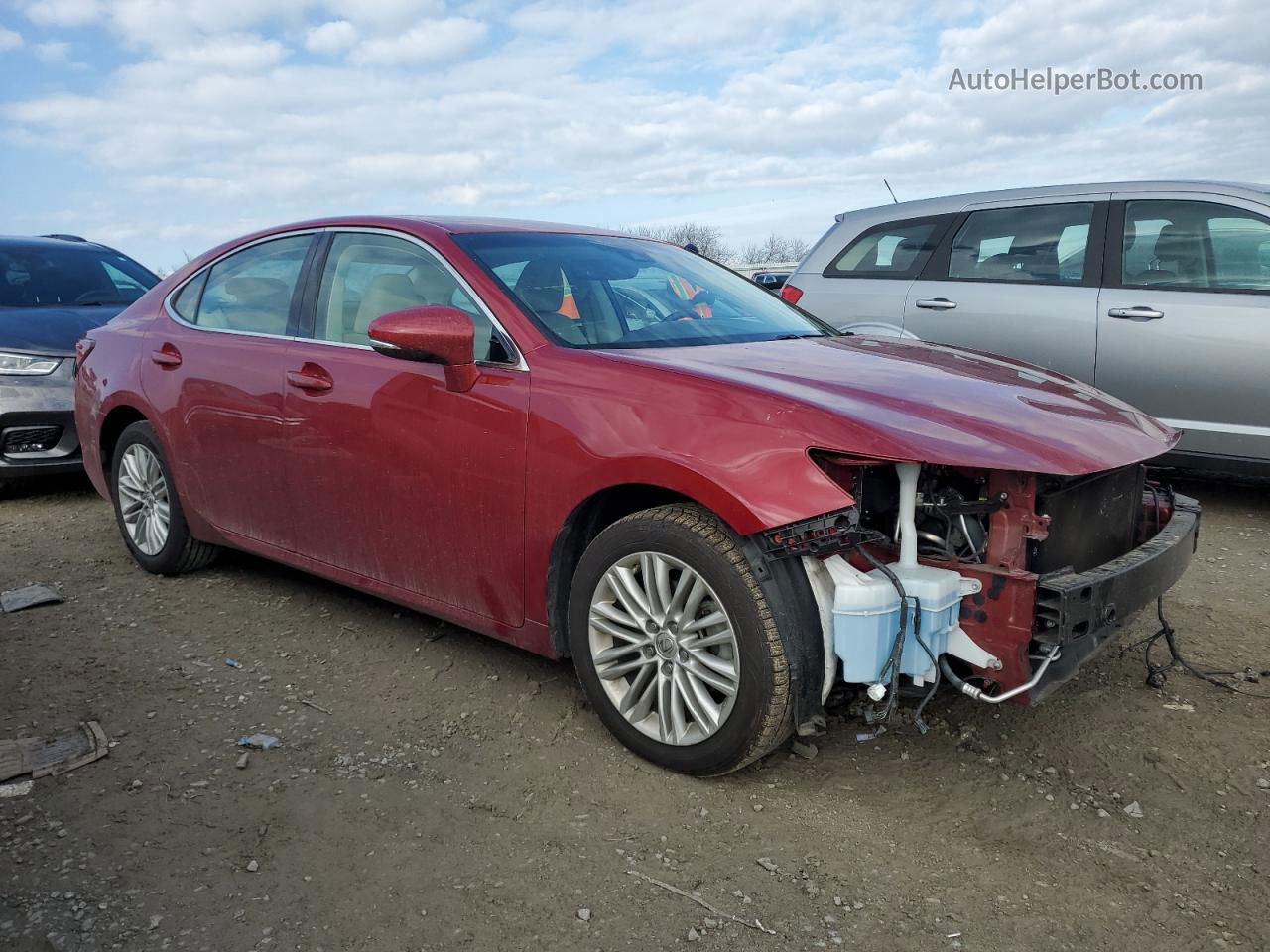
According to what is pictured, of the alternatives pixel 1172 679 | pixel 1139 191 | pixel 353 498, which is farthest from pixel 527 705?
pixel 1139 191

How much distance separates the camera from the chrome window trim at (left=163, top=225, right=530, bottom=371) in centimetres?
329

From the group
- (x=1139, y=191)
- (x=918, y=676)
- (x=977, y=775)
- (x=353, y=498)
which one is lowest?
(x=977, y=775)

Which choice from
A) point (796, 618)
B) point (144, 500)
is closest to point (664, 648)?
point (796, 618)

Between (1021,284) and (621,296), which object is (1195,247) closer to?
(1021,284)

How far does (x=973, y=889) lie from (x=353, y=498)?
232cm

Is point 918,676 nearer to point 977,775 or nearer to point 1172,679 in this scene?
point 977,775

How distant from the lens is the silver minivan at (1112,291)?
5445 millimetres

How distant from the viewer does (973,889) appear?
2.47 meters

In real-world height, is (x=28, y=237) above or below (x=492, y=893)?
above

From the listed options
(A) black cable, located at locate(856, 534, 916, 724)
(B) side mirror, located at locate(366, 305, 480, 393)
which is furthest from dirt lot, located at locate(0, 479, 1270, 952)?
(B) side mirror, located at locate(366, 305, 480, 393)

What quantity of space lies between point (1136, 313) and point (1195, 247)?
0.46 m

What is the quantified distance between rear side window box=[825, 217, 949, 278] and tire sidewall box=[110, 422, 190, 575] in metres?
4.21

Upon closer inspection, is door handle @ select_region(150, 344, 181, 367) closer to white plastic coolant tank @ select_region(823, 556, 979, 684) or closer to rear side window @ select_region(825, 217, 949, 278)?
white plastic coolant tank @ select_region(823, 556, 979, 684)

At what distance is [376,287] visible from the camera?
378 centimetres
